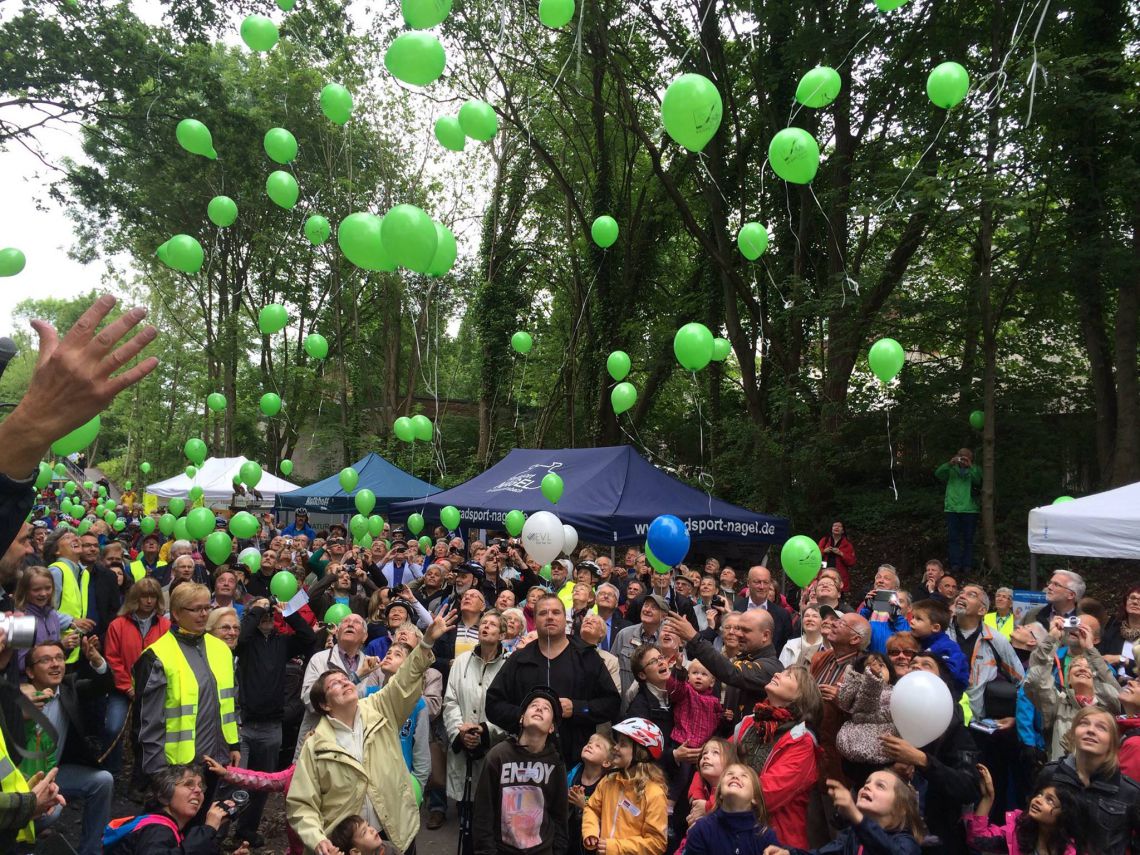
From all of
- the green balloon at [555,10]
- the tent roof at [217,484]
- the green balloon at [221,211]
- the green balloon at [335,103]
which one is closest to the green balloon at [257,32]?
the green balloon at [335,103]

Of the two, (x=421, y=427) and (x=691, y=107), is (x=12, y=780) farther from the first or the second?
(x=421, y=427)

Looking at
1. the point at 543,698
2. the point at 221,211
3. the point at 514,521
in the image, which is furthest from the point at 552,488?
the point at 543,698

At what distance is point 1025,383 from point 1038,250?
274 cm

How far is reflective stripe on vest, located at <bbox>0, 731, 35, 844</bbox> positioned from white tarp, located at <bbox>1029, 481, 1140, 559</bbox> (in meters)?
7.32

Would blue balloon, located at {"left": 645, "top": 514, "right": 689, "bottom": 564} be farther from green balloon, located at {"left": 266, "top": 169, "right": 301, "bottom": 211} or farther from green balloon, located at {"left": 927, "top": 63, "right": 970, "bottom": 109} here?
green balloon, located at {"left": 266, "top": 169, "right": 301, "bottom": 211}

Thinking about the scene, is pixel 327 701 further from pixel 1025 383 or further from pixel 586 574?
pixel 1025 383

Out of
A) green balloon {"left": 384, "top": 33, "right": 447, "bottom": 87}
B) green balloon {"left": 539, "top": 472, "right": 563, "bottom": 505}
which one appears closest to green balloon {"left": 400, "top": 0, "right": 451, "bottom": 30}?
green balloon {"left": 384, "top": 33, "right": 447, "bottom": 87}

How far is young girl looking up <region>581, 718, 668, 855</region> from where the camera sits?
3.87 m

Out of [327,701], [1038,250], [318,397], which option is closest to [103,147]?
[327,701]

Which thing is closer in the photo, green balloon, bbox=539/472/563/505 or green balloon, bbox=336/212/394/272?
green balloon, bbox=336/212/394/272

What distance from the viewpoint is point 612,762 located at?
4.05m

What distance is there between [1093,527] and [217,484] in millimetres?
17680

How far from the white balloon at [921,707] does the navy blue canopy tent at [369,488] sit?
1144 centimetres

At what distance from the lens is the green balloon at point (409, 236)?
16.5ft
